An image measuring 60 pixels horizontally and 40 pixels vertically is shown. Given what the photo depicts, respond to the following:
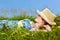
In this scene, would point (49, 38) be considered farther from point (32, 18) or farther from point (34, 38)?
point (32, 18)

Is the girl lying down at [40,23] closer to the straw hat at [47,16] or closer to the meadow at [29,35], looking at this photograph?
the straw hat at [47,16]

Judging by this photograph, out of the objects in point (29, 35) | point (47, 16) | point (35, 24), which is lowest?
point (29, 35)

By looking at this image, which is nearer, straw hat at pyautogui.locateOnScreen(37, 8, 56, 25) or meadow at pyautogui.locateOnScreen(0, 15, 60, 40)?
meadow at pyautogui.locateOnScreen(0, 15, 60, 40)

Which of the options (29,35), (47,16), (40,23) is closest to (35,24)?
(40,23)

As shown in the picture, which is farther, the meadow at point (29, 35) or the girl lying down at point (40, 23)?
the girl lying down at point (40, 23)

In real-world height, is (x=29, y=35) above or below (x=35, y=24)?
below

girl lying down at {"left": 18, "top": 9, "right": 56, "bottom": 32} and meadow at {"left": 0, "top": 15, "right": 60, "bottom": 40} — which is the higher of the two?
girl lying down at {"left": 18, "top": 9, "right": 56, "bottom": 32}

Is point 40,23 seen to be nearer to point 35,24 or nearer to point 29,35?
point 35,24

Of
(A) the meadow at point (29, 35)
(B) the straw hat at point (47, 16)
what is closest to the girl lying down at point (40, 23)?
(B) the straw hat at point (47, 16)

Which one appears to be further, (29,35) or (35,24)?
(35,24)

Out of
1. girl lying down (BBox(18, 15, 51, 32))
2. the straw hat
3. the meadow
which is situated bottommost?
the meadow

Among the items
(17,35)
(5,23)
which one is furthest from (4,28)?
(17,35)

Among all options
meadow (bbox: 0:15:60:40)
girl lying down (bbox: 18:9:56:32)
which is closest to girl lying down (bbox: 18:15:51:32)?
girl lying down (bbox: 18:9:56:32)

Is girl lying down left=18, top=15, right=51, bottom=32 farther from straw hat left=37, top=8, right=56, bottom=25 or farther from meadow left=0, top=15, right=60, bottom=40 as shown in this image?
meadow left=0, top=15, right=60, bottom=40
